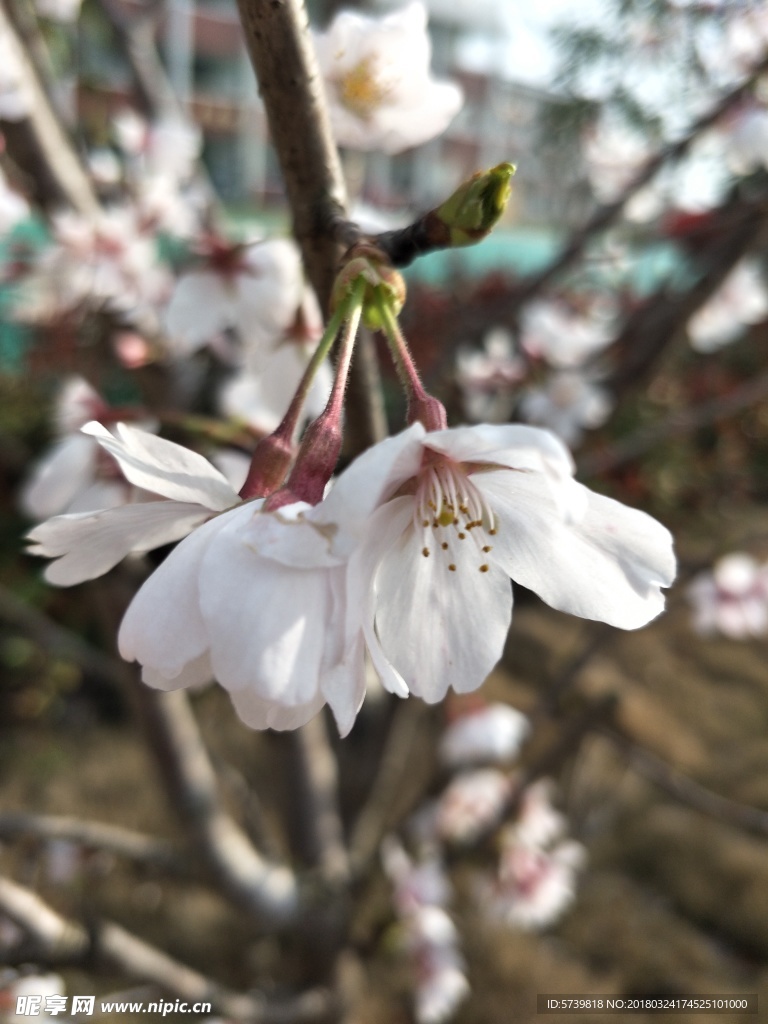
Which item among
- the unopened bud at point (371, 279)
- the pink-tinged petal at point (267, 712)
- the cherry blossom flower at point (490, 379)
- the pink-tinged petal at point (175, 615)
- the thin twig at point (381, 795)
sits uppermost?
the unopened bud at point (371, 279)

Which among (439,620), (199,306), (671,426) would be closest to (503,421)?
(671,426)

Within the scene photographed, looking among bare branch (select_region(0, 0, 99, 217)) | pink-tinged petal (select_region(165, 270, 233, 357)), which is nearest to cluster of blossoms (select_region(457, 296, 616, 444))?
bare branch (select_region(0, 0, 99, 217))

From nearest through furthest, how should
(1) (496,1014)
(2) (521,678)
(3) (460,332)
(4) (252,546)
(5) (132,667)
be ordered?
1. (4) (252,546)
2. (5) (132,667)
3. (3) (460,332)
4. (1) (496,1014)
5. (2) (521,678)

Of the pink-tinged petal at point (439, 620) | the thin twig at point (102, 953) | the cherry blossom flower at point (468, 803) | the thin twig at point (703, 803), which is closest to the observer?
the pink-tinged petal at point (439, 620)

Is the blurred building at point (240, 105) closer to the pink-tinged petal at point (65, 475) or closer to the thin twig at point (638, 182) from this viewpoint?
the thin twig at point (638, 182)

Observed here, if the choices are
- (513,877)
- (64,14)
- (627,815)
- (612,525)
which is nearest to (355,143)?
(612,525)

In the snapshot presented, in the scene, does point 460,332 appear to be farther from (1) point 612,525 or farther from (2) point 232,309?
(1) point 612,525

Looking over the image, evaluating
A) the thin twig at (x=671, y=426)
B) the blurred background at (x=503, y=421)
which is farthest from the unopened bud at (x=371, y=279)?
the thin twig at (x=671, y=426)

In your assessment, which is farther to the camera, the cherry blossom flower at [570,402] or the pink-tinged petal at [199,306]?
the cherry blossom flower at [570,402]
